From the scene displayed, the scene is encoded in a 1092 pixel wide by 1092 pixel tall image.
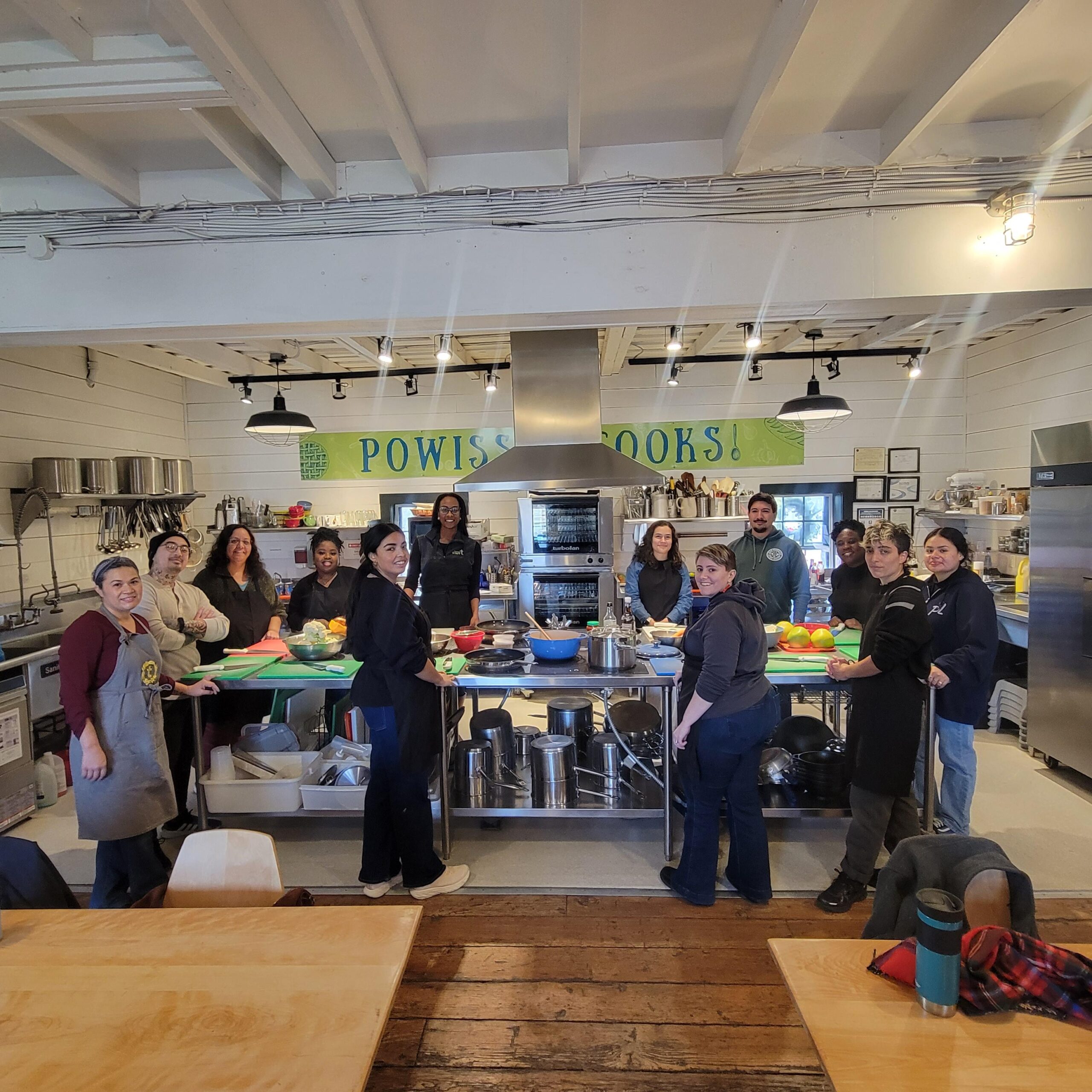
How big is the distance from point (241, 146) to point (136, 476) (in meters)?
3.76

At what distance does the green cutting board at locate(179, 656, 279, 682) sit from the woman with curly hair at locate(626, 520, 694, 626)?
2590 millimetres

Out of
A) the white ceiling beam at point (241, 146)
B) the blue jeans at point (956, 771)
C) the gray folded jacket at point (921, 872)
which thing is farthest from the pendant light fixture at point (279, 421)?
the gray folded jacket at point (921, 872)

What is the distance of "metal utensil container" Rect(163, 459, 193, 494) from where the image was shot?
5.93 metres

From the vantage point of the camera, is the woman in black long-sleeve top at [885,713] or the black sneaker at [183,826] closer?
the woman in black long-sleeve top at [885,713]

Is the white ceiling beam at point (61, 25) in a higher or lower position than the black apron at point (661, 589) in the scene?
higher

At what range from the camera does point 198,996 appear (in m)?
1.39

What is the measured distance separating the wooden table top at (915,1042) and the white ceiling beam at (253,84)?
115 inches

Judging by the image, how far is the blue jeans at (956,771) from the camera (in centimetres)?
312

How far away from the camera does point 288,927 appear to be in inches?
63.3

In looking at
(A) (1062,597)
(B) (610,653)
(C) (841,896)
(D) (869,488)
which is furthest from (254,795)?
(D) (869,488)

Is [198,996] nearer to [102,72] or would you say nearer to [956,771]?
[102,72]

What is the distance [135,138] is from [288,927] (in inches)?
123

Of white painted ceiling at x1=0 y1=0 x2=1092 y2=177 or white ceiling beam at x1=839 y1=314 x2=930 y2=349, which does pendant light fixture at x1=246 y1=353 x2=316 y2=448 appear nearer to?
white painted ceiling at x1=0 y1=0 x2=1092 y2=177

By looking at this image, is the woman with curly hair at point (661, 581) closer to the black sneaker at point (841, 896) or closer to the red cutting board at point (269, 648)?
the black sneaker at point (841, 896)
